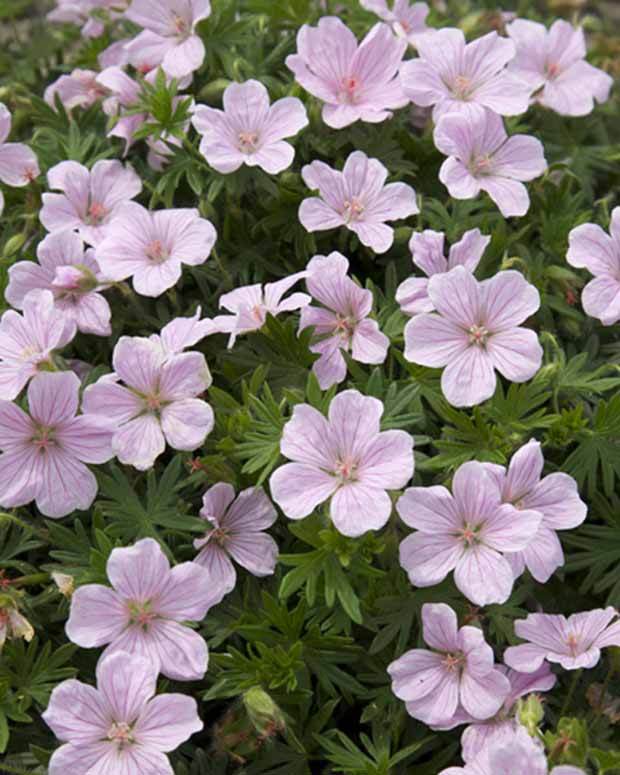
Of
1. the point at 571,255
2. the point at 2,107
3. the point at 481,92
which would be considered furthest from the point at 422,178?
the point at 2,107

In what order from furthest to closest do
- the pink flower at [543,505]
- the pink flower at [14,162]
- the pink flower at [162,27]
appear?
the pink flower at [162,27]
the pink flower at [14,162]
the pink flower at [543,505]

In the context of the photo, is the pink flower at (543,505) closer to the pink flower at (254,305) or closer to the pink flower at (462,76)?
the pink flower at (254,305)

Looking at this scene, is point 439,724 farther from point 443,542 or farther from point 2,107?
point 2,107

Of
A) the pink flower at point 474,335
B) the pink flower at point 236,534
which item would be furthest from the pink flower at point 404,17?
the pink flower at point 236,534

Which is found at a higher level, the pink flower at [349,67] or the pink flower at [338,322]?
the pink flower at [349,67]

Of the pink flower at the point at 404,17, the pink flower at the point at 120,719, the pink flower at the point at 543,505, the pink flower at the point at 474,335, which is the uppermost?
the pink flower at the point at 404,17

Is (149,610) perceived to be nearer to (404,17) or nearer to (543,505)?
(543,505)

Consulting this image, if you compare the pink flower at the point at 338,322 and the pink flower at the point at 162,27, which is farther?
the pink flower at the point at 162,27
